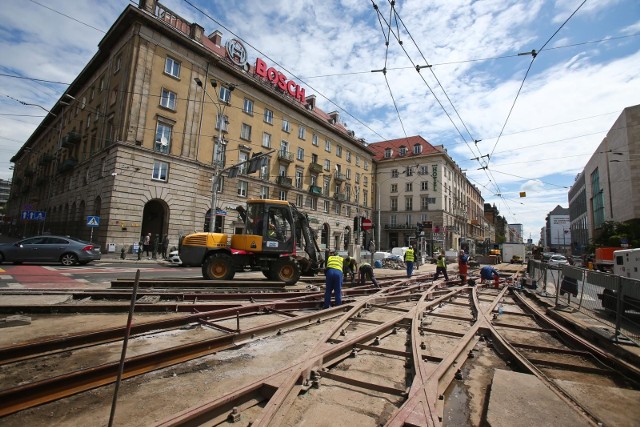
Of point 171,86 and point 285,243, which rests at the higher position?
point 171,86

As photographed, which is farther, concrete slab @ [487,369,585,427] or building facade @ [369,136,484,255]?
building facade @ [369,136,484,255]

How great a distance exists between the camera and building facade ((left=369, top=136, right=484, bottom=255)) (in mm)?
54312

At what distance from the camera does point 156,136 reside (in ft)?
82.1

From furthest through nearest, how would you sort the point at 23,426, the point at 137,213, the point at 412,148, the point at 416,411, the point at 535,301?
1. the point at 412,148
2. the point at 137,213
3. the point at 535,301
4. the point at 416,411
5. the point at 23,426

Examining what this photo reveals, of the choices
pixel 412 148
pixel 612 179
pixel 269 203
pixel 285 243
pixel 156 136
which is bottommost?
pixel 285 243

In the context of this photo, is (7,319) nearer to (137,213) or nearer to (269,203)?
(269,203)

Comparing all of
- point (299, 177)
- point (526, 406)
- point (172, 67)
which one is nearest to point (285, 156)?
point (299, 177)

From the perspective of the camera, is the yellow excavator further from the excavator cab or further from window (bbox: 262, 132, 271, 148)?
window (bbox: 262, 132, 271, 148)

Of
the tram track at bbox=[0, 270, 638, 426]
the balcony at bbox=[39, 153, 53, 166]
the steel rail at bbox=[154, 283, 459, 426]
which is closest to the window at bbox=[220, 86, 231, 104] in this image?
the balcony at bbox=[39, 153, 53, 166]

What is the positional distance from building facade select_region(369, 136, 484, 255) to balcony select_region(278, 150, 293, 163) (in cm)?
2193

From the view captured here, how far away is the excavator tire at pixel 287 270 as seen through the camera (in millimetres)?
11539

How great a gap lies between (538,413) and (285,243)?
925 centimetres

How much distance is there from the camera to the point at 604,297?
7.53 meters

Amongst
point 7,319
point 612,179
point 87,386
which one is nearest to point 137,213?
point 7,319
